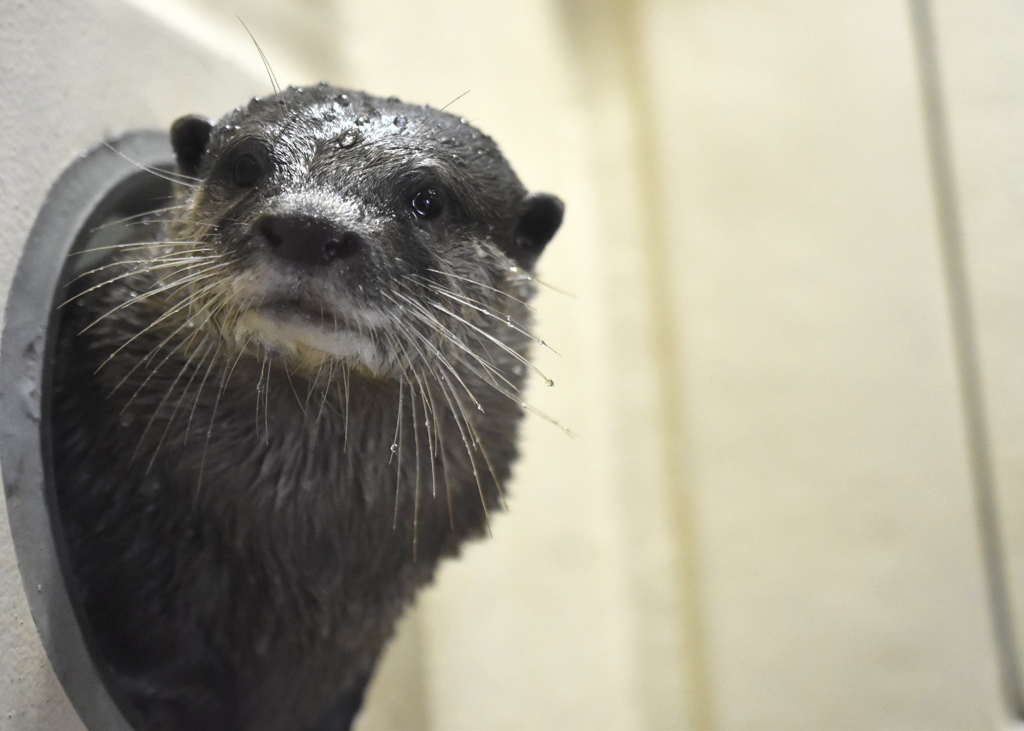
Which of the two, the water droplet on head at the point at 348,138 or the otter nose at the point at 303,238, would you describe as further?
the water droplet on head at the point at 348,138

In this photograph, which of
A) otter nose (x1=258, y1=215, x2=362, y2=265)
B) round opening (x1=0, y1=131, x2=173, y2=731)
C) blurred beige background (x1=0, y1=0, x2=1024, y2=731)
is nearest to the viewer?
otter nose (x1=258, y1=215, x2=362, y2=265)

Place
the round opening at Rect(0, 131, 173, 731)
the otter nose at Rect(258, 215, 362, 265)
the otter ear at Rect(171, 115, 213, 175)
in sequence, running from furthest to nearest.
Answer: the otter ear at Rect(171, 115, 213, 175) < the round opening at Rect(0, 131, 173, 731) < the otter nose at Rect(258, 215, 362, 265)

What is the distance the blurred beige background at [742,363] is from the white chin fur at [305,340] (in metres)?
0.75

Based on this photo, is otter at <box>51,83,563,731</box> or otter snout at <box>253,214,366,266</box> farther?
otter at <box>51,83,563,731</box>

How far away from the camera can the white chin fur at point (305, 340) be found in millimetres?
714

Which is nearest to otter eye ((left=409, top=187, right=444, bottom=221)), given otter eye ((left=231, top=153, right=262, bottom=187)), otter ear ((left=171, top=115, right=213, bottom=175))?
otter eye ((left=231, top=153, right=262, bottom=187))

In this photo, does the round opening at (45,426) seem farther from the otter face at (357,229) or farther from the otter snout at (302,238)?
the otter snout at (302,238)

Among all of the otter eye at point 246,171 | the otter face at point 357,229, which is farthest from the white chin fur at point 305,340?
the otter eye at point 246,171

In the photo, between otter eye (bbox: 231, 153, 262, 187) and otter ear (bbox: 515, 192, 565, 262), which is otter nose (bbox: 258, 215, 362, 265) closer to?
otter eye (bbox: 231, 153, 262, 187)

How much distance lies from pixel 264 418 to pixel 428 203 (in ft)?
0.95

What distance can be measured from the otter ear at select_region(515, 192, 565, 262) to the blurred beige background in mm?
598

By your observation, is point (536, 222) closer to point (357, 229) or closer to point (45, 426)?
point (357, 229)

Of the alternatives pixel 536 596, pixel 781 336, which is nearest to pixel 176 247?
pixel 536 596

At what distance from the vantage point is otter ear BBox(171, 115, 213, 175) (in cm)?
93
